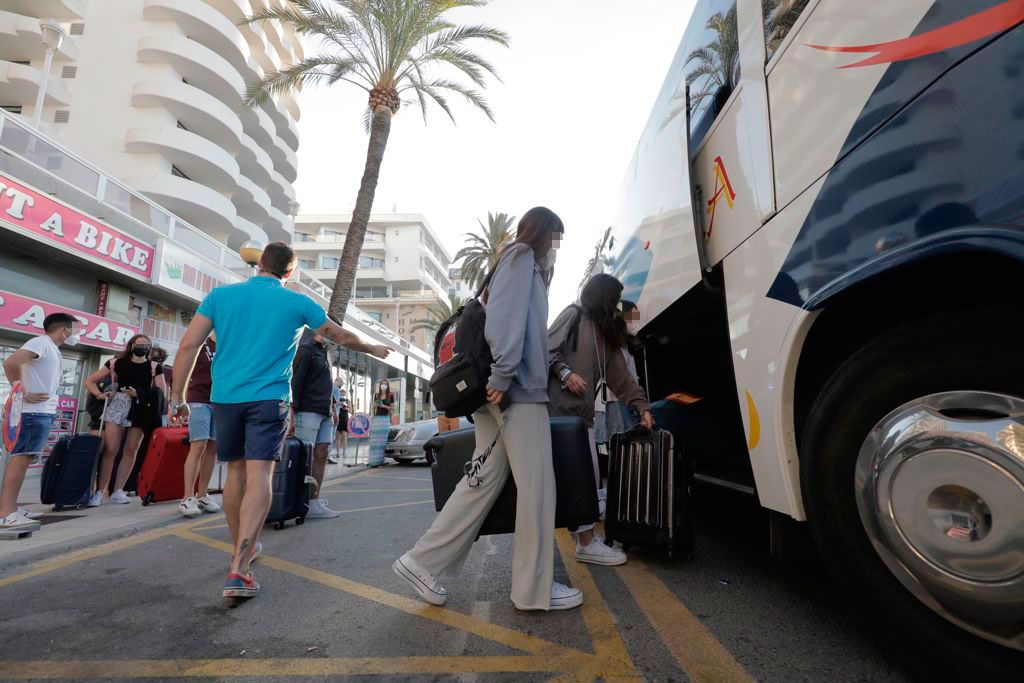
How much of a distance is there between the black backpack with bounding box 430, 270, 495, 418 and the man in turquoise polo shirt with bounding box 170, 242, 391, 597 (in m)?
0.87

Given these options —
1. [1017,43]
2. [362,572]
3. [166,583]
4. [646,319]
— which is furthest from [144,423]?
[1017,43]

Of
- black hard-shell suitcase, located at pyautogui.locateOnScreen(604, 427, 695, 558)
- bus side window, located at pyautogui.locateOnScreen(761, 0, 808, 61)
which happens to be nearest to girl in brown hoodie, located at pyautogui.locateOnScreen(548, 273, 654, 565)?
black hard-shell suitcase, located at pyautogui.locateOnScreen(604, 427, 695, 558)

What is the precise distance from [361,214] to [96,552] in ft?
33.4

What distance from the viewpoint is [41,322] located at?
35.0 ft

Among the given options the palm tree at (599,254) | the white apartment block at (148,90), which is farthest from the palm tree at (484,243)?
the palm tree at (599,254)

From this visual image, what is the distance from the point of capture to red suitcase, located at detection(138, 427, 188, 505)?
5590 mm

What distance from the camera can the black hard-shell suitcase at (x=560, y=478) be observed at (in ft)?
8.78

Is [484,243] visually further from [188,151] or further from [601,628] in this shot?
[601,628]

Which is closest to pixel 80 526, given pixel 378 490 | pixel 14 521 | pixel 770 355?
pixel 14 521

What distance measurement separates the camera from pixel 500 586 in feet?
9.34

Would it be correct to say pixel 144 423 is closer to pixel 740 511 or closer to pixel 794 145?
pixel 740 511

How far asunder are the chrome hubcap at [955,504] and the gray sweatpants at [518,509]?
4.16 feet

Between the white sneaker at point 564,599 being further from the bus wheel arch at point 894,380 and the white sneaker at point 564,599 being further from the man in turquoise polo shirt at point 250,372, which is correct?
the man in turquoise polo shirt at point 250,372

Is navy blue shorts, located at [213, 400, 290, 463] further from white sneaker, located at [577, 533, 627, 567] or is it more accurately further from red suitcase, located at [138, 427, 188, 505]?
red suitcase, located at [138, 427, 188, 505]
